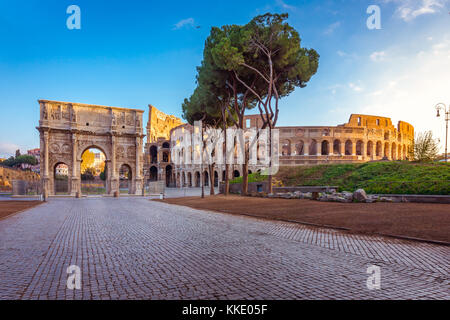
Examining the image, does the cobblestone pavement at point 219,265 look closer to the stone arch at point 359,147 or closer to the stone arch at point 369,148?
the stone arch at point 359,147

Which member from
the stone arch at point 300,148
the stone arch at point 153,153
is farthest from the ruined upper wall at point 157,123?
the stone arch at point 300,148

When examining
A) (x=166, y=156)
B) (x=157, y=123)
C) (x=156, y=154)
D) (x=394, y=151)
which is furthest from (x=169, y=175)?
(x=394, y=151)

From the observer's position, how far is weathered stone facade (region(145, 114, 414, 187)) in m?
43.6

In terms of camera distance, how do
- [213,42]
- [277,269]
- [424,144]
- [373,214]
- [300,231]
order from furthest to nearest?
1. [424,144]
2. [213,42]
3. [373,214]
4. [300,231]
5. [277,269]

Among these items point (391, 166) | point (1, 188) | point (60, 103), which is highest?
point (60, 103)

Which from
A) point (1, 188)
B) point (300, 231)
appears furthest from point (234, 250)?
point (1, 188)

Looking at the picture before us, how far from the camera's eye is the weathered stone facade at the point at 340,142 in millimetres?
43594

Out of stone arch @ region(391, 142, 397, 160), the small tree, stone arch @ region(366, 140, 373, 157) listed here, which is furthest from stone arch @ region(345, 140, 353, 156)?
the small tree

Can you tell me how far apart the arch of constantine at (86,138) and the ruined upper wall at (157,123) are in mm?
32084

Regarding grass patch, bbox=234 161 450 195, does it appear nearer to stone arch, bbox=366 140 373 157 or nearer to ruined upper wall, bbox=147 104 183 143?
stone arch, bbox=366 140 373 157

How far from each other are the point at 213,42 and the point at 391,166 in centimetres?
1606

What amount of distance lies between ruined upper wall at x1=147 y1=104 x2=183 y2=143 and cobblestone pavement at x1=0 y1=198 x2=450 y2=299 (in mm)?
59823
